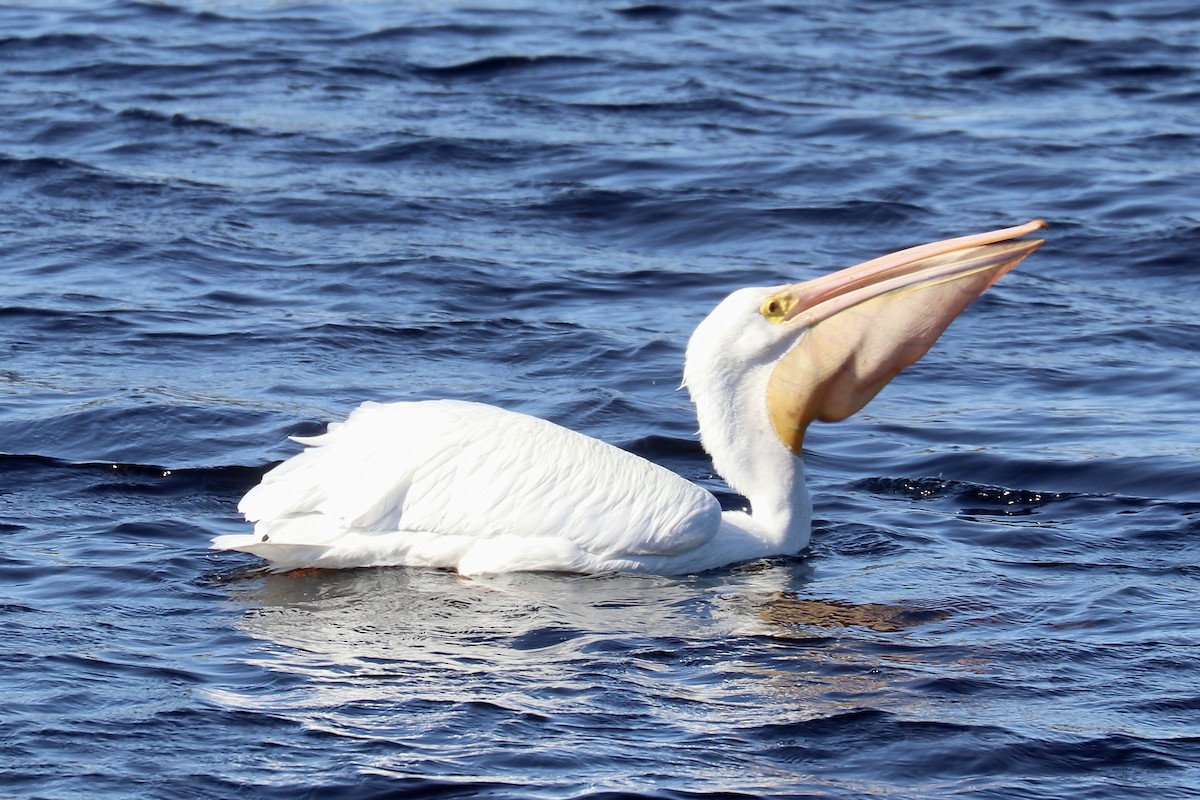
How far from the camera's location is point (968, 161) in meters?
11.5

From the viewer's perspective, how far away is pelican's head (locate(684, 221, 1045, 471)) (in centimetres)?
578

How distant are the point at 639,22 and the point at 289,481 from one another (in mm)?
9955

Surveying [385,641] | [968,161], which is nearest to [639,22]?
[968,161]

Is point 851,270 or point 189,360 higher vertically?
point 851,270

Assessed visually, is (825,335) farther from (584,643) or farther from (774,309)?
(584,643)

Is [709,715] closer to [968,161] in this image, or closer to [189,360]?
[189,360]

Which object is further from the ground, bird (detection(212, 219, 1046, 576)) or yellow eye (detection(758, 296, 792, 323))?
yellow eye (detection(758, 296, 792, 323))

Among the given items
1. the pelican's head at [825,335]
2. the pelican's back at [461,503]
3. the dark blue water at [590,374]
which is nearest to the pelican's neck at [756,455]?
the pelican's head at [825,335]

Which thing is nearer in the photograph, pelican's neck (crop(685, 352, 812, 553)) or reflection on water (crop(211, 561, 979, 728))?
reflection on water (crop(211, 561, 979, 728))

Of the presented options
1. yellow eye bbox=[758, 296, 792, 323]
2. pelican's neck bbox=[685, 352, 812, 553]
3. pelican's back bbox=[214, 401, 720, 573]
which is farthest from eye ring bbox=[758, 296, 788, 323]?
pelican's back bbox=[214, 401, 720, 573]

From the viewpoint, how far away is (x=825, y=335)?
233 inches

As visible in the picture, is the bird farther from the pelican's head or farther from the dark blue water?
the dark blue water

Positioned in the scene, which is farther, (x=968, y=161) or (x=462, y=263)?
(x=968, y=161)

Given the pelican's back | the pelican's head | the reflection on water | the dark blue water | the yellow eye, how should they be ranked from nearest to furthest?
1. the dark blue water
2. the reflection on water
3. the pelican's back
4. the pelican's head
5. the yellow eye
